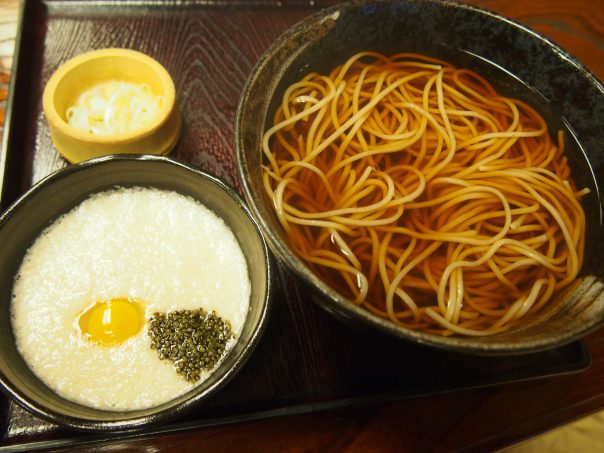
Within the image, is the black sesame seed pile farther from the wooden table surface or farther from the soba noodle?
the soba noodle

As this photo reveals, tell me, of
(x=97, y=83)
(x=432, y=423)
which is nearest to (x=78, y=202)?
(x=97, y=83)

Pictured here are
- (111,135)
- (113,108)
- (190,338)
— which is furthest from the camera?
(113,108)

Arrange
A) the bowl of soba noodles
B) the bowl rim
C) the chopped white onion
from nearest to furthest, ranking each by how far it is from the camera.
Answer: the bowl of soba noodles < the bowl rim < the chopped white onion

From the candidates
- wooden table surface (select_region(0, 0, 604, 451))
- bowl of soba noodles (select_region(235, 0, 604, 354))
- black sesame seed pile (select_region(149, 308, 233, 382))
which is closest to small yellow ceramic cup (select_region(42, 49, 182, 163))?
bowl of soba noodles (select_region(235, 0, 604, 354))

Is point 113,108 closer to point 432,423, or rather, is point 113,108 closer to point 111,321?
point 111,321

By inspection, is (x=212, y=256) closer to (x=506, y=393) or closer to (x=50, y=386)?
(x=50, y=386)

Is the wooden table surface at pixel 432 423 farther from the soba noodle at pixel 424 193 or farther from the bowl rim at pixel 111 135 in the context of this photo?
the bowl rim at pixel 111 135
